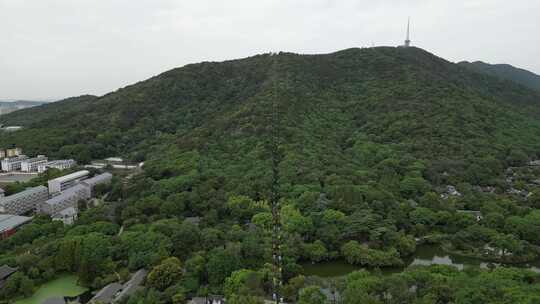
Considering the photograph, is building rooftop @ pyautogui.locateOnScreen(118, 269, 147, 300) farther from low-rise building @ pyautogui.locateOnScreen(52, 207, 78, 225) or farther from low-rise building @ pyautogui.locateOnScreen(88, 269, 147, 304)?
low-rise building @ pyautogui.locateOnScreen(52, 207, 78, 225)

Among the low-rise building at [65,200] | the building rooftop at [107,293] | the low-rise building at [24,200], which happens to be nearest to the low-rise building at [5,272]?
the building rooftop at [107,293]

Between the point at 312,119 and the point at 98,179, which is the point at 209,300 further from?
the point at 312,119

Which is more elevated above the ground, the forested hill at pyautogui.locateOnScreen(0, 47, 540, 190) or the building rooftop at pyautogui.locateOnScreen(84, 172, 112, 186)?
the forested hill at pyautogui.locateOnScreen(0, 47, 540, 190)

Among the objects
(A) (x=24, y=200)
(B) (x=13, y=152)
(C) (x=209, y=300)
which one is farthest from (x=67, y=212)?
(B) (x=13, y=152)

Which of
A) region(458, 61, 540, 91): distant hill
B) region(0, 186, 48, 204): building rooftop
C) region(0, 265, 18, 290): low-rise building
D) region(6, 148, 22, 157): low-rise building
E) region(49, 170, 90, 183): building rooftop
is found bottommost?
region(0, 265, 18, 290): low-rise building

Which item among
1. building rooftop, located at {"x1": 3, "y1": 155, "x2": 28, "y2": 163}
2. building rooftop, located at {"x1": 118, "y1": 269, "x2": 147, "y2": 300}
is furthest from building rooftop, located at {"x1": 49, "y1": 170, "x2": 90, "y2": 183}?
building rooftop, located at {"x1": 118, "y1": 269, "x2": 147, "y2": 300}

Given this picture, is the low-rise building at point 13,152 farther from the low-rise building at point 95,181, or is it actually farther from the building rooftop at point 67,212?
the building rooftop at point 67,212
